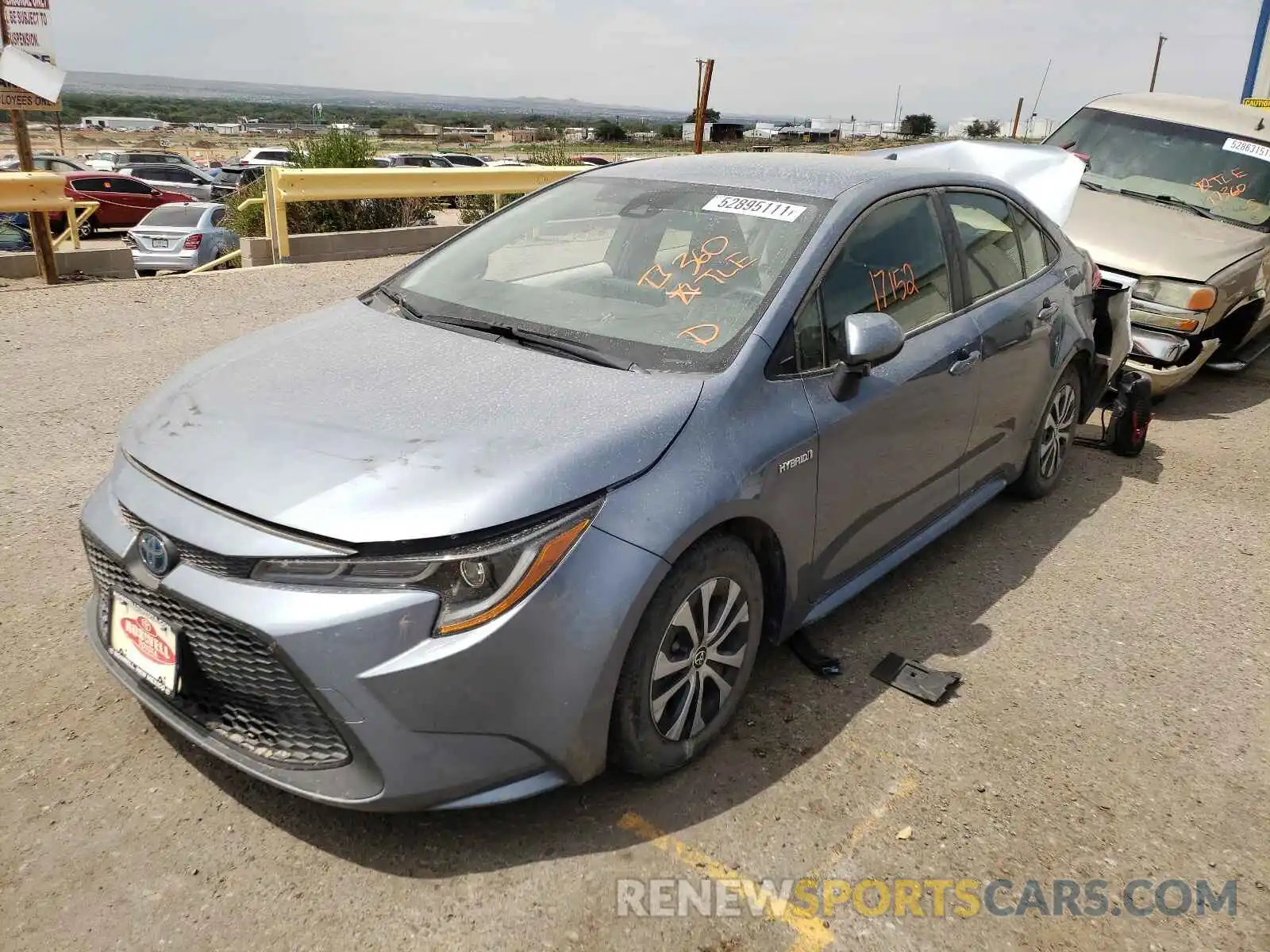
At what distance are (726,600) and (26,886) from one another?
74.3 inches

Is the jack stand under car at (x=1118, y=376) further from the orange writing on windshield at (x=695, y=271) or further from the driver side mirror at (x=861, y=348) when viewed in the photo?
the orange writing on windshield at (x=695, y=271)

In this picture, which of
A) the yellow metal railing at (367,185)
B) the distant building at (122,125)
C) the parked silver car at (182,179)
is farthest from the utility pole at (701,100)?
the distant building at (122,125)

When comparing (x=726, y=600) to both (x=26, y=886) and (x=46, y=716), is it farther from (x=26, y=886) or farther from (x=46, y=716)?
(x=46, y=716)

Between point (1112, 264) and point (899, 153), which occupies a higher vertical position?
point (899, 153)

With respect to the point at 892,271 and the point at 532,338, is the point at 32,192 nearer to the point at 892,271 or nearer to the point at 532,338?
the point at 532,338

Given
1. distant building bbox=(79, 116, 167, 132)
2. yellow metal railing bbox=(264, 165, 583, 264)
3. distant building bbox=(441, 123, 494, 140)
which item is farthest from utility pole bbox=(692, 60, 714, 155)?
distant building bbox=(79, 116, 167, 132)

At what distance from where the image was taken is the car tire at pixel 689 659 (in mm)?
2488

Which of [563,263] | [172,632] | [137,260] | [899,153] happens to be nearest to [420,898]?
[172,632]

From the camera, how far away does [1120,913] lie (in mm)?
2406

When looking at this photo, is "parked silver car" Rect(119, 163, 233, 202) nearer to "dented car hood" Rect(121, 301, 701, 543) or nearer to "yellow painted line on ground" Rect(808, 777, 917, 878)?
"dented car hood" Rect(121, 301, 701, 543)

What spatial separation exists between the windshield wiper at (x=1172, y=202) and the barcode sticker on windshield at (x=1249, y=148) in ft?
2.29

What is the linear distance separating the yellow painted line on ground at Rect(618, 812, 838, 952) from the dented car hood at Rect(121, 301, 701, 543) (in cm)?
95

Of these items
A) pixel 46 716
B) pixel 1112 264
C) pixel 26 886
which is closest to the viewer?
pixel 26 886

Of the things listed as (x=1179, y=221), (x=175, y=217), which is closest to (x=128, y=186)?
(x=175, y=217)
